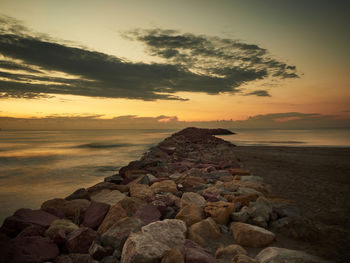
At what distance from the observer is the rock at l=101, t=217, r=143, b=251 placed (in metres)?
2.66

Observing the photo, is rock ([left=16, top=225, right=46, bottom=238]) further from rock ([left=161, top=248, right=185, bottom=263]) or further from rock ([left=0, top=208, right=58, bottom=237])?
rock ([left=161, top=248, right=185, bottom=263])

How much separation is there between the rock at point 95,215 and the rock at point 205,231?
148cm

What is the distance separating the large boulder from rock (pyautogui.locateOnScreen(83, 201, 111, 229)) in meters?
1.07

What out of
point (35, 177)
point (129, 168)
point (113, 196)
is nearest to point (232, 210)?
point (113, 196)

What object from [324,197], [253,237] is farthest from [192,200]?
[324,197]

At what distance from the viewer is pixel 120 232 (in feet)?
9.00

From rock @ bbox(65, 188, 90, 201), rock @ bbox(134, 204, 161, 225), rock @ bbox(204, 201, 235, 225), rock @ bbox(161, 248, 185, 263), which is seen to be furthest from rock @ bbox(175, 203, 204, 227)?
rock @ bbox(65, 188, 90, 201)

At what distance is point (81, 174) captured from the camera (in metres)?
10.1

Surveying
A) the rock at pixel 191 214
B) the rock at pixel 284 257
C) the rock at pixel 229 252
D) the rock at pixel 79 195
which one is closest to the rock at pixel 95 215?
the rock at pixel 79 195

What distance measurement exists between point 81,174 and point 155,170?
471 centimetres

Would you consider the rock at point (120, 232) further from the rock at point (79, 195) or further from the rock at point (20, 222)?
the rock at point (79, 195)

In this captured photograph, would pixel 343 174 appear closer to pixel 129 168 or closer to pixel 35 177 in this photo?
pixel 129 168

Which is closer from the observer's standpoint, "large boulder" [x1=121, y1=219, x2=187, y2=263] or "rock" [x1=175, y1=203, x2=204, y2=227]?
"large boulder" [x1=121, y1=219, x2=187, y2=263]

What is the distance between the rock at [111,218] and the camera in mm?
3090
